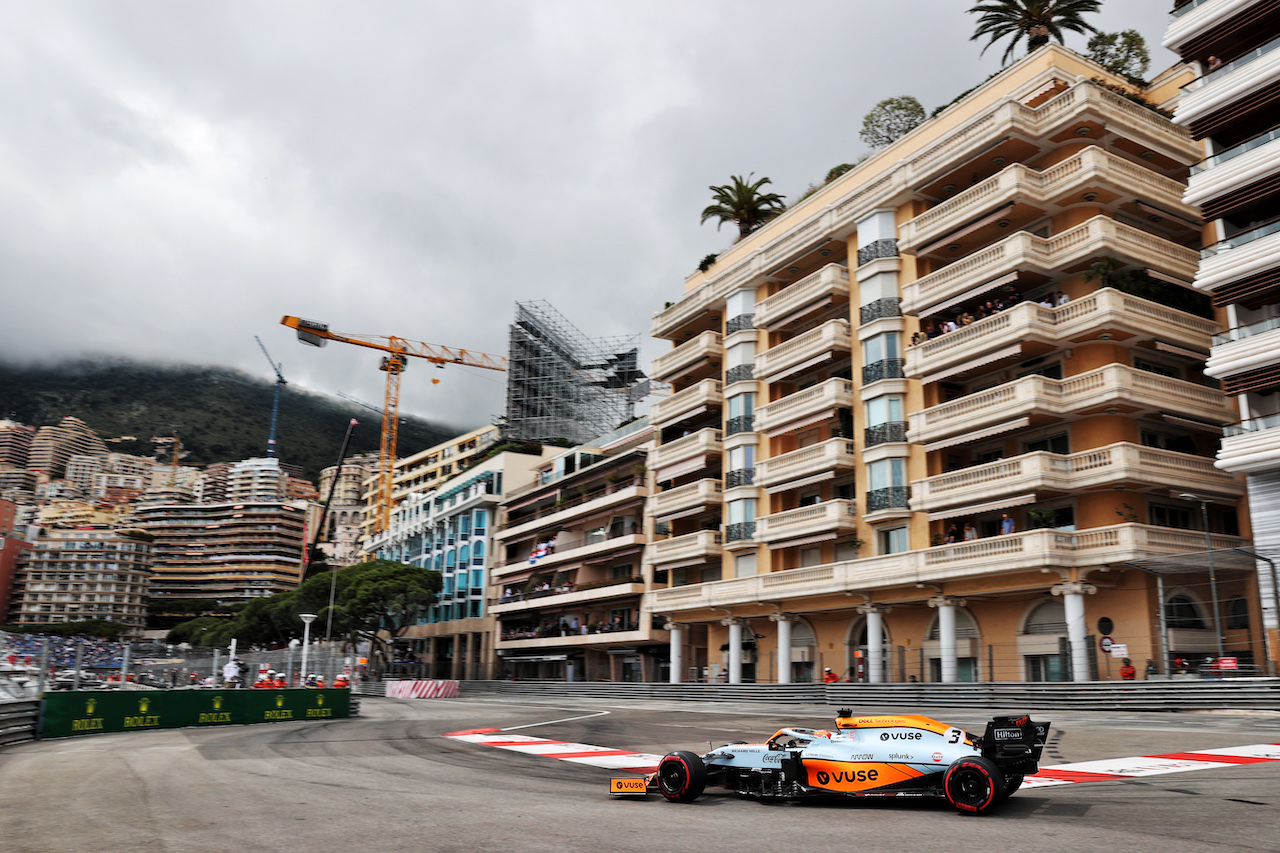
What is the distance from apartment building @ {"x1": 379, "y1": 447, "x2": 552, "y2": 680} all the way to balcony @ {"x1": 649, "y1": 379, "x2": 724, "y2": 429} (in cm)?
3003

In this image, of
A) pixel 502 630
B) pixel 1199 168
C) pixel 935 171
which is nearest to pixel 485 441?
pixel 502 630

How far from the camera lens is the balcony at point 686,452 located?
2114 inches

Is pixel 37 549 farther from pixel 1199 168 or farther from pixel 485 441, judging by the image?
pixel 1199 168

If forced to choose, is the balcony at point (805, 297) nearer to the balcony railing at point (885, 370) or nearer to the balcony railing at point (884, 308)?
the balcony railing at point (884, 308)

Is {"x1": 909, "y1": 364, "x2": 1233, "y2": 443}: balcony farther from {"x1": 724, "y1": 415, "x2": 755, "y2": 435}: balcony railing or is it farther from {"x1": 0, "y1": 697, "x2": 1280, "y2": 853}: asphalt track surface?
{"x1": 0, "y1": 697, "x2": 1280, "y2": 853}: asphalt track surface

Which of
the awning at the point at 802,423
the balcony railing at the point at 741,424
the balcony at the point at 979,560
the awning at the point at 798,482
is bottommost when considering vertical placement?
the balcony at the point at 979,560

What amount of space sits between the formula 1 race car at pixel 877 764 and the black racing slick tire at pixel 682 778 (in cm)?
1

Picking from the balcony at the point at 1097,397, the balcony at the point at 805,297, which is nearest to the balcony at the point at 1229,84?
the balcony at the point at 1097,397

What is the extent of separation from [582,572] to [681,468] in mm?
18273

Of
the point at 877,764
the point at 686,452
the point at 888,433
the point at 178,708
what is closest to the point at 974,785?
the point at 877,764

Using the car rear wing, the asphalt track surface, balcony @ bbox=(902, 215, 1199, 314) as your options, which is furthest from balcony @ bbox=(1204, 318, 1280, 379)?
the car rear wing

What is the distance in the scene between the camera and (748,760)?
12.6 meters

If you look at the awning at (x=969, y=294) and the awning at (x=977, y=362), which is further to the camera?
the awning at (x=969, y=294)

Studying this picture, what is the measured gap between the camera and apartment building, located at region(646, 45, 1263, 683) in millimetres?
33719
